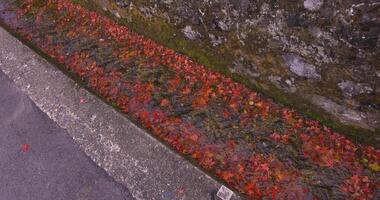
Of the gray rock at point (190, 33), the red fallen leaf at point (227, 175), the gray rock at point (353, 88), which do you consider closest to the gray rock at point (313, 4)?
the gray rock at point (353, 88)

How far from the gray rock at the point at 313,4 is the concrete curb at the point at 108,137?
96.7 inches

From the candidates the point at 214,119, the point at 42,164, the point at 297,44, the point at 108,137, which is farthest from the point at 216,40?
the point at 42,164

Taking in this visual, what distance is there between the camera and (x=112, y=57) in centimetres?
669

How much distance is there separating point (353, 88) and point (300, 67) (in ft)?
2.35

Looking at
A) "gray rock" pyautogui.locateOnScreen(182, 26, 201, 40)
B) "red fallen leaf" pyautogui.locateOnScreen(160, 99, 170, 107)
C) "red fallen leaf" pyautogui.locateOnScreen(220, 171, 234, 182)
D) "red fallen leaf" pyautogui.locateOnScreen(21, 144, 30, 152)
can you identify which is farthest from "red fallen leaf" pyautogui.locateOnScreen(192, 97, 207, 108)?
"red fallen leaf" pyautogui.locateOnScreen(21, 144, 30, 152)

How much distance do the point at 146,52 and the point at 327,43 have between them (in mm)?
3352

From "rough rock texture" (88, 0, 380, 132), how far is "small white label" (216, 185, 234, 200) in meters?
1.64

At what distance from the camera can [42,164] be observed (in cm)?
557

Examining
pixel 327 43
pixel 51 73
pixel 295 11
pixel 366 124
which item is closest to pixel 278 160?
pixel 366 124

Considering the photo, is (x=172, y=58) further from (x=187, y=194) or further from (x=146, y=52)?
(x=187, y=194)

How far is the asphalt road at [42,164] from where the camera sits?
17.1 ft

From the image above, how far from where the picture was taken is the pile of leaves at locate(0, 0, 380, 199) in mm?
4738

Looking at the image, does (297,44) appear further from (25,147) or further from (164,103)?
(25,147)

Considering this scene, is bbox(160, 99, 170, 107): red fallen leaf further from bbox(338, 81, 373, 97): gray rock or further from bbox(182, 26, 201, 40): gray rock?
bbox(338, 81, 373, 97): gray rock
